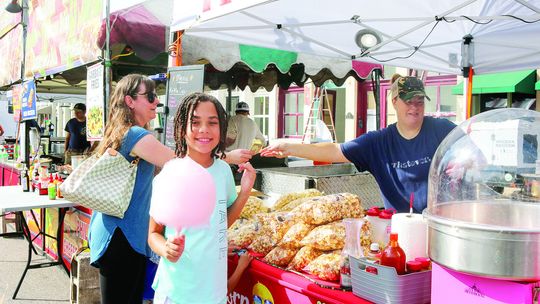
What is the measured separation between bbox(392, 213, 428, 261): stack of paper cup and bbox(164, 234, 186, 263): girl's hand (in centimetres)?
90

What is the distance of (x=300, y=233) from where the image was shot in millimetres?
2393

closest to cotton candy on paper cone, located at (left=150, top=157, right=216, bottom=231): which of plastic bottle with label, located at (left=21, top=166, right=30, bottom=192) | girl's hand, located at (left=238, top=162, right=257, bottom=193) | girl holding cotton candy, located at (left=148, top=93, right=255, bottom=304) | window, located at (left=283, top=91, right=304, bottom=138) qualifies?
girl holding cotton candy, located at (left=148, top=93, right=255, bottom=304)

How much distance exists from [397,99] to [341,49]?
9.43ft

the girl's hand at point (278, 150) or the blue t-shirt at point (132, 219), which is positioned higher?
the girl's hand at point (278, 150)

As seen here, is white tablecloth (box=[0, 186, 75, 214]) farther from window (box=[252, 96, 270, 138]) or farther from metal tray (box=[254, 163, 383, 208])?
window (box=[252, 96, 270, 138])

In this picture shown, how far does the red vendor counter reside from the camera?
197 centimetres

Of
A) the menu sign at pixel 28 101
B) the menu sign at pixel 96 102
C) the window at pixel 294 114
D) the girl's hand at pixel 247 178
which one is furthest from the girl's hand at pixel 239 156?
the window at pixel 294 114

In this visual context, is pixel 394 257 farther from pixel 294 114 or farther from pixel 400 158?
pixel 294 114

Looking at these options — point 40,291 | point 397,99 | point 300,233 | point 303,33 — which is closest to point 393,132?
point 397,99

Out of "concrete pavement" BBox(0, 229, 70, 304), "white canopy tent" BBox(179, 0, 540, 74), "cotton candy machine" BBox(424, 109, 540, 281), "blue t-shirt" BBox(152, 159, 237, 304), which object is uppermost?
"white canopy tent" BBox(179, 0, 540, 74)

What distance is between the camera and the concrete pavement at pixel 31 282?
15.6 feet

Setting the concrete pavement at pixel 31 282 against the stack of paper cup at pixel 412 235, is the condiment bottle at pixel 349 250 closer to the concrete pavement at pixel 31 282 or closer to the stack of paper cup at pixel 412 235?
the stack of paper cup at pixel 412 235

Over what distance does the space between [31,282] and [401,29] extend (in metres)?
4.98

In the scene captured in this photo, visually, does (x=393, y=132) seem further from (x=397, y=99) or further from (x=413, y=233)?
(x=413, y=233)
